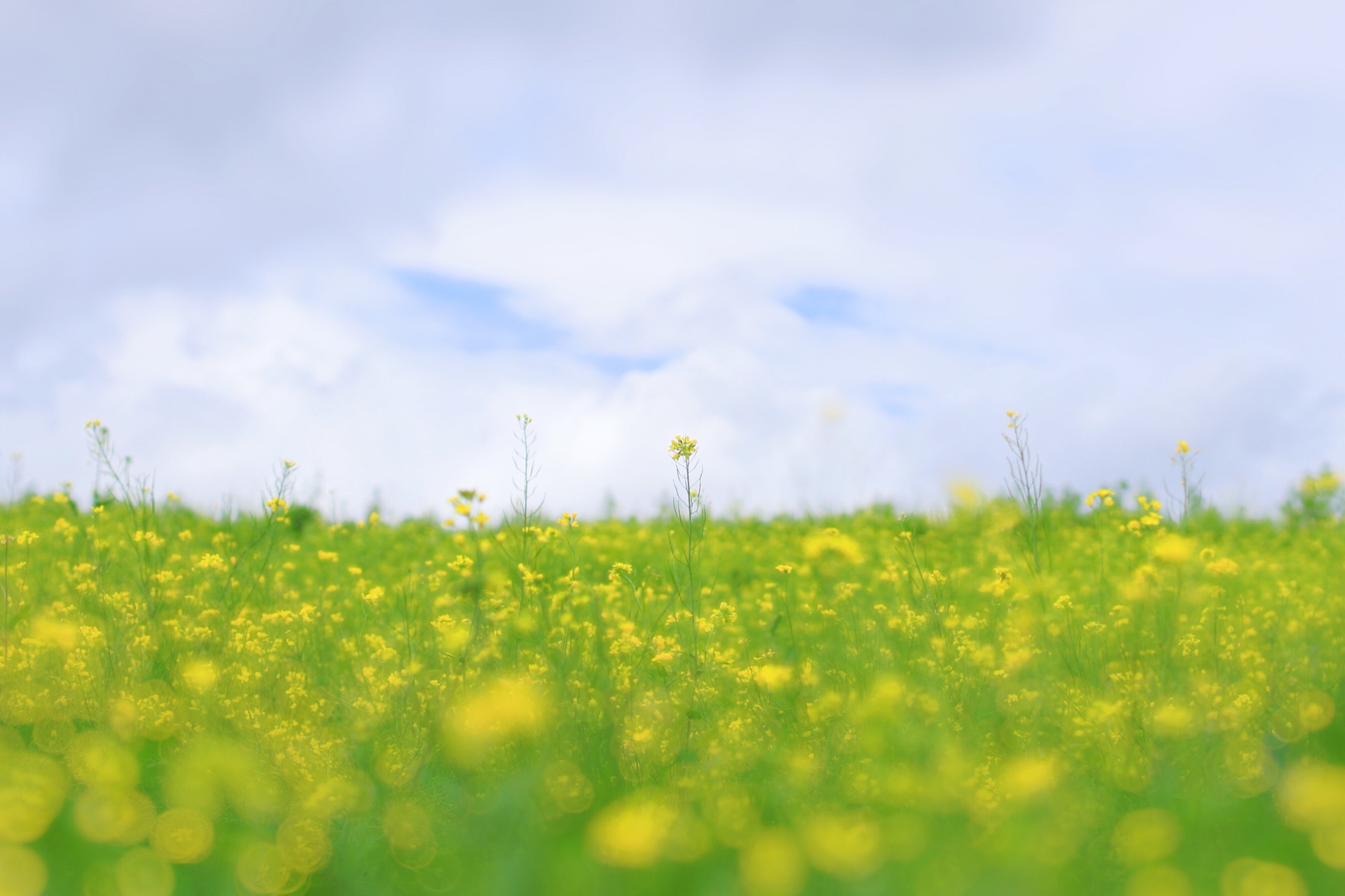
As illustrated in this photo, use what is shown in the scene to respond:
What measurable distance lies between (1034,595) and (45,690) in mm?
4074

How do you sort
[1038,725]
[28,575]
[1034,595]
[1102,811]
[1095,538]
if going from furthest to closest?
[1095,538]
[28,575]
[1034,595]
[1038,725]
[1102,811]

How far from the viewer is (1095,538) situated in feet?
25.1

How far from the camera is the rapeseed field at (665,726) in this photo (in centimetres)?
212

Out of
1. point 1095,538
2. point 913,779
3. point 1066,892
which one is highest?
point 1095,538

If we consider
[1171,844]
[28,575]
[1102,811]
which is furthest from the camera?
[28,575]

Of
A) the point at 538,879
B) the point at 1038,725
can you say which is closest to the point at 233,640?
the point at 538,879

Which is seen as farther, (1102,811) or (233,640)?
(233,640)

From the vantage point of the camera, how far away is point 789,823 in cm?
243

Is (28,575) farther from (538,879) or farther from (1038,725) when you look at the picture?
(1038,725)

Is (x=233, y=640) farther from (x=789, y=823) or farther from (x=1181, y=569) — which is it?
(x=1181, y=569)

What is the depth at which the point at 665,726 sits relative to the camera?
3334mm

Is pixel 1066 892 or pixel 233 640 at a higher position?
pixel 233 640

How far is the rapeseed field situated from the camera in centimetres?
212

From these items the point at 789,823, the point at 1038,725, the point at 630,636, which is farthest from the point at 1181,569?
the point at 789,823
